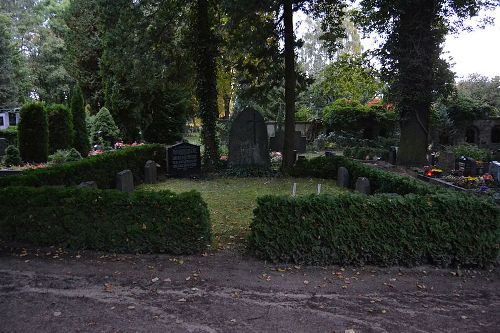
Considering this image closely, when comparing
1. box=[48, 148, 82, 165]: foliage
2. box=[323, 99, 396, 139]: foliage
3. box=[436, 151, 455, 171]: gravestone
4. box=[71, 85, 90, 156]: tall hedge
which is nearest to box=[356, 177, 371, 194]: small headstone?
box=[436, 151, 455, 171]: gravestone

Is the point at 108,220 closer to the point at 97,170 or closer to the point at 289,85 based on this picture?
the point at 97,170

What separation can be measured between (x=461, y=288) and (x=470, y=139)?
22623 mm

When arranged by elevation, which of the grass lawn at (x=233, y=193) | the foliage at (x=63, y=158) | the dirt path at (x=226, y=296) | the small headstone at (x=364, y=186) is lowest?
the dirt path at (x=226, y=296)

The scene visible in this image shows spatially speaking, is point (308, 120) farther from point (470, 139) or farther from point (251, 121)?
point (251, 121)

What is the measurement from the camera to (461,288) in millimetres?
5207

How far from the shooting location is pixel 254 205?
10.1 metres

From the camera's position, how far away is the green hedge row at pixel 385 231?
5.80 meters

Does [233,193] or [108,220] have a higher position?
[108,220]

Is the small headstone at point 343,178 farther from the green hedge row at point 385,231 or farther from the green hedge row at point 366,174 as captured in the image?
the green hedge row at point 385,231

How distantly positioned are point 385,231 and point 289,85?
10175mm

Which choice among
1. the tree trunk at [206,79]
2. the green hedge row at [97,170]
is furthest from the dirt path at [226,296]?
the tree trunk at [206,79]

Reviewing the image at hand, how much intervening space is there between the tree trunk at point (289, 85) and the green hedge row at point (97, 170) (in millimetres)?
4994

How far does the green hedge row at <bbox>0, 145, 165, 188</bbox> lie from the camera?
7.72m

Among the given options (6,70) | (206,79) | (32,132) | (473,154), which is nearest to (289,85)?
(206,79)
